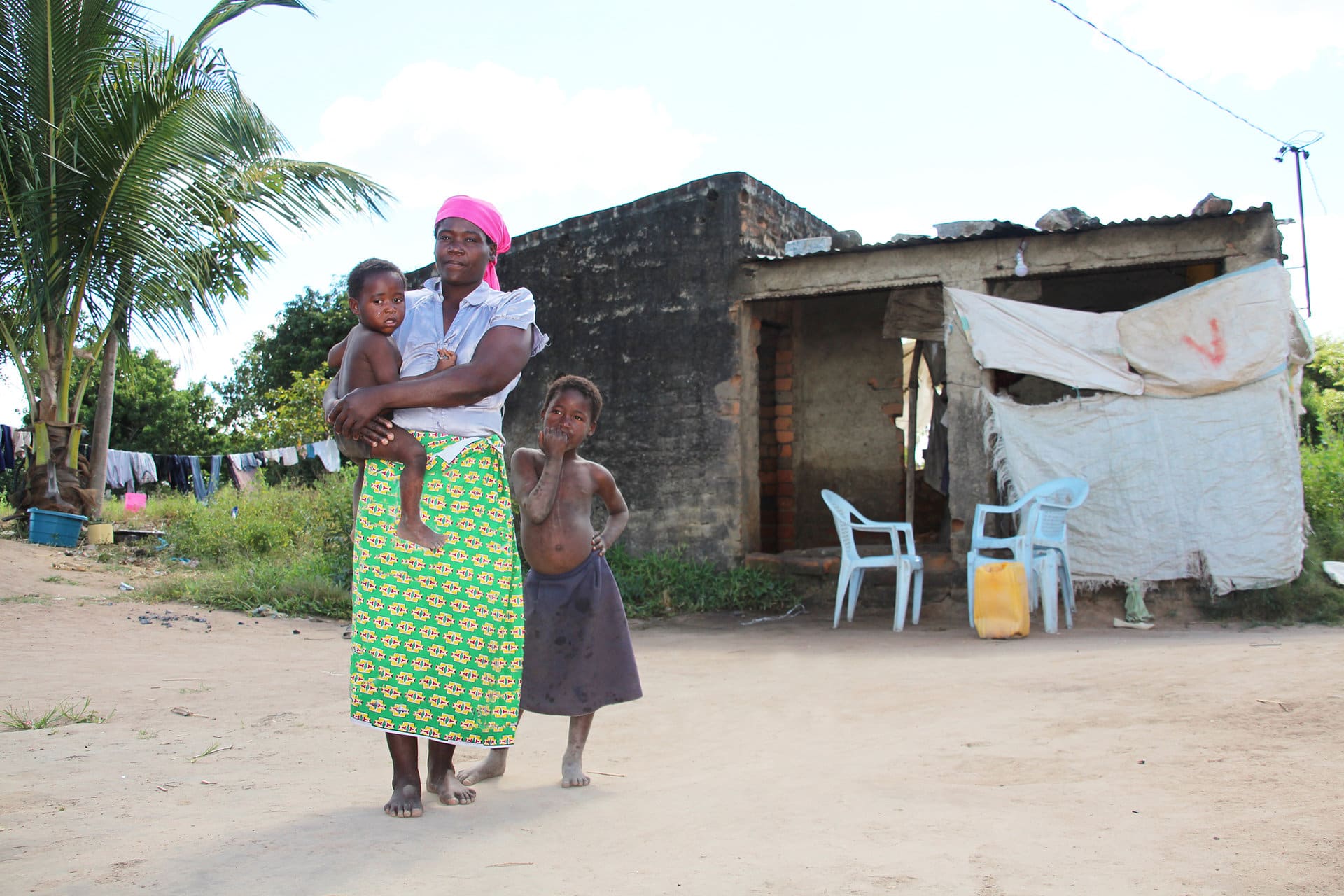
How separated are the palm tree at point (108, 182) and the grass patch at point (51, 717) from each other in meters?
6.34

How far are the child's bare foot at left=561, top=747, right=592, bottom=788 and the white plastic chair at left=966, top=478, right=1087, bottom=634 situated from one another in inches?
162

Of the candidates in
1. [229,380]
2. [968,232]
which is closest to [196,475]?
[229,380]

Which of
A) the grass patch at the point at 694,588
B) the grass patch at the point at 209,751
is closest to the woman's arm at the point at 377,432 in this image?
the grass patch at the point at 209,751

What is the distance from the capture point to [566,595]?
328 cm

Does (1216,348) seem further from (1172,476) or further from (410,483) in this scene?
(410,483)

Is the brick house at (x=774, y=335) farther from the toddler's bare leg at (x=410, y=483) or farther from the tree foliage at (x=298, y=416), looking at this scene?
the tree foliage at (x=298, y=416)

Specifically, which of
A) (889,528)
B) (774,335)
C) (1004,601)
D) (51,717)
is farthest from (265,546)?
(1004,601)

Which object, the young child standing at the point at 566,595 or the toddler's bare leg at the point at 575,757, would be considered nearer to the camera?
the toddler's bare leg at the point at 575,757

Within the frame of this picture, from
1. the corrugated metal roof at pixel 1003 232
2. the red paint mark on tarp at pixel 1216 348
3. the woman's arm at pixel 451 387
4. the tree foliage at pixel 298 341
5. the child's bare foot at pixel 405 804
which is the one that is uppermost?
the tree foliage at pixel 298 341

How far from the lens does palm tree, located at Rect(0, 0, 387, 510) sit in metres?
9.16

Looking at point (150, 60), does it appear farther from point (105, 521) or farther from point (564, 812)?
point (564, 812)

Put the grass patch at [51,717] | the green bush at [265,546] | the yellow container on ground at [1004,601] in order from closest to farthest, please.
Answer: the grass patch at [51,717] < the yellow container on ground at [1004,601] < the green bush at [265,546]

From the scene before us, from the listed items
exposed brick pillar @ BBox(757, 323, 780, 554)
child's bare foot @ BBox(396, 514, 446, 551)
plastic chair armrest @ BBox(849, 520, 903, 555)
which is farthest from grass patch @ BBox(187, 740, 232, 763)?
exposed brick pillar @ BBox(757, 323, 780, 554)

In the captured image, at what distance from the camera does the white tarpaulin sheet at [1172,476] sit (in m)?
6.72
